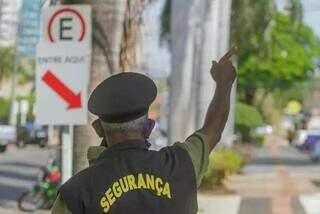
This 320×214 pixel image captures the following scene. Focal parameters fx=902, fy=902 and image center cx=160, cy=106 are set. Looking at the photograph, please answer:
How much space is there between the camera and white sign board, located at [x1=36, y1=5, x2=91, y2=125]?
8.54m

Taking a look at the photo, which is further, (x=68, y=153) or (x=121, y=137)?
(x=68, y=153)

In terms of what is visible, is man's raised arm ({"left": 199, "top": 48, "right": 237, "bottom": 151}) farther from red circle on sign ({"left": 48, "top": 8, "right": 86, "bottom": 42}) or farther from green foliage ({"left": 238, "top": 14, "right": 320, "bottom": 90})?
green foliage ({"left": 238, "top": 14, "right": 320, "bottom": 90})

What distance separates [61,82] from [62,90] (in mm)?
77

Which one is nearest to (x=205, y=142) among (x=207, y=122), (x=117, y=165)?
(x=207, y=122)

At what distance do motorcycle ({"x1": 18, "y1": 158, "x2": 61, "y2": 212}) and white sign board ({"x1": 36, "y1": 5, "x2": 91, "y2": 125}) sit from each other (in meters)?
8.51

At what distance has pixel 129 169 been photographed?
3.41 meters

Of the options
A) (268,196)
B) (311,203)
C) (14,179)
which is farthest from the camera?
(14,179)

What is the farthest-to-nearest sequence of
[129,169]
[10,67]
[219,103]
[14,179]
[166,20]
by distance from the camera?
1. [10,67]
2. [166,20]
3. [14,179]
4. [219,103]
5. [129,169]

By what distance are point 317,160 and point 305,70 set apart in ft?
110

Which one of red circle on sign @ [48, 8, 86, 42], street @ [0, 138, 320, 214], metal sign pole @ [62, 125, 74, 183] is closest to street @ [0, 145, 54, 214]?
street @ [0, 138, 320, 214]

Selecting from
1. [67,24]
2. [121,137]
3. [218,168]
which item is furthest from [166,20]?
[121,137]

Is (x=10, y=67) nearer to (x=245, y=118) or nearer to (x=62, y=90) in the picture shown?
(x=245, y=118)

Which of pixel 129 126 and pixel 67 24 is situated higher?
pixel 129 126

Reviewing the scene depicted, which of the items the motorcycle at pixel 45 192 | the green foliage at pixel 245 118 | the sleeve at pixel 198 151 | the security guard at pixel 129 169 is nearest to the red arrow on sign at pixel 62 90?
the sleeve at pixel 198 151
